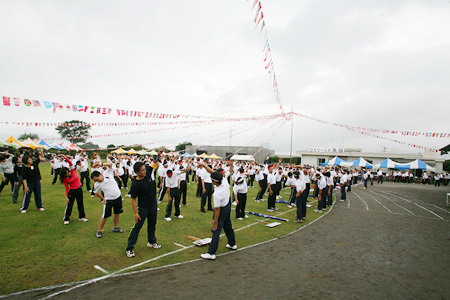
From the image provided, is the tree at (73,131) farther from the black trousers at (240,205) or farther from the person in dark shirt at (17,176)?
the black trousers at (240,205)

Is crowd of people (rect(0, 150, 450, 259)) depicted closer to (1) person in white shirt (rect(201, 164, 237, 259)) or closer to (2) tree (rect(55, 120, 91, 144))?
(1) person in white shirt (rect(201, 164, 237, 259))

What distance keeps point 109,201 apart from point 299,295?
5061mm

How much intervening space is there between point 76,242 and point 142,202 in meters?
2.15

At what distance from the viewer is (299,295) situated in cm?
394

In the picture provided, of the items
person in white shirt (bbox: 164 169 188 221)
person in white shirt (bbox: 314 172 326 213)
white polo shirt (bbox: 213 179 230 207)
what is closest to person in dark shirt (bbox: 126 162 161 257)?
white polo shirt (bbox: 213 179 230 207)

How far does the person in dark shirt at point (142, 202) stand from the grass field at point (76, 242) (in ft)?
1.03

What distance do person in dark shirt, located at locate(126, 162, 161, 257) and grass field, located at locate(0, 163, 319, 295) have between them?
0.32m

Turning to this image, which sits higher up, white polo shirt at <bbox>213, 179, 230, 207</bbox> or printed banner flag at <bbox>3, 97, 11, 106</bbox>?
printed banner flag at <bbox>3, 97, 11, 106</bbox>

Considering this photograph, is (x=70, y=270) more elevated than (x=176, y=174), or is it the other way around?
(x=176, y=174)

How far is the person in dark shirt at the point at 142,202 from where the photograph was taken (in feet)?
16.6

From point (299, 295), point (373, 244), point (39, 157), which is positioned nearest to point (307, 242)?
point (373, 244)

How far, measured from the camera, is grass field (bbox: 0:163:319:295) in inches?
168

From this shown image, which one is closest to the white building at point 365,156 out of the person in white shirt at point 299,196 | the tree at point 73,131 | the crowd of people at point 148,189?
the crowd of people at point 148,189

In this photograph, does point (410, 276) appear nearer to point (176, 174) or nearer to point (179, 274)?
point (179, 274)
